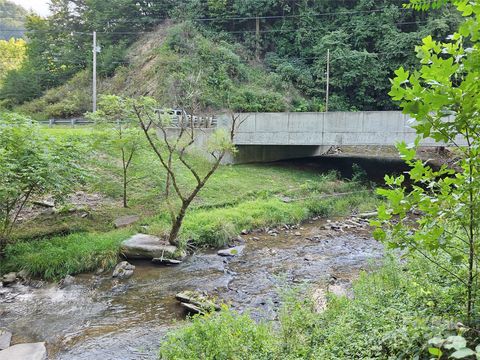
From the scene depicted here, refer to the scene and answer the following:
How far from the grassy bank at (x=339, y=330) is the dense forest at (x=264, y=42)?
984 inches

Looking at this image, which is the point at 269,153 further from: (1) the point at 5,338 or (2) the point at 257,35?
(1) the point at 5,338

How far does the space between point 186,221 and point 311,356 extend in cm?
953

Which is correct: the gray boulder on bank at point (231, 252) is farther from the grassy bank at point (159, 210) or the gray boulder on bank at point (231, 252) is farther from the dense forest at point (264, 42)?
the dense forest at point (264, 42)

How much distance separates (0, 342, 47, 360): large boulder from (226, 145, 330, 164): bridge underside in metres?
16.4

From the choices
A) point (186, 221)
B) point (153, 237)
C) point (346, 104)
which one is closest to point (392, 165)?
point (346, 104)

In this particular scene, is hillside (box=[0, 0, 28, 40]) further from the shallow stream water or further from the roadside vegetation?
the roadside vegetation

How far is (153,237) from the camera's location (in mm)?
12086

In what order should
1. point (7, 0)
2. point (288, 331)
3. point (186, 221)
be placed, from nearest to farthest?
point (288, 331)
point (186, 221)
point (7, 0)

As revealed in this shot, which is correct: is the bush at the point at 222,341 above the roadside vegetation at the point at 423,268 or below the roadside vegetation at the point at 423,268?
below

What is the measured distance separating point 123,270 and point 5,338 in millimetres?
3589

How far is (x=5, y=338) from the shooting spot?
7.11 metres

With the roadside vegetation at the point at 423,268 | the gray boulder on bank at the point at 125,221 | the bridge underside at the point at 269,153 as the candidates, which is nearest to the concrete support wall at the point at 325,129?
the bridge underside at the point at 269,153

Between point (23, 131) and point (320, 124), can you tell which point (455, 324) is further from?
point (320, 124)

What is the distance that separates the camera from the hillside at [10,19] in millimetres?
60156
